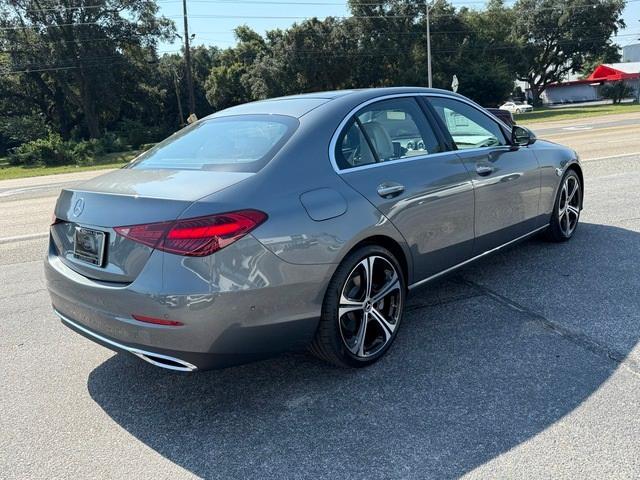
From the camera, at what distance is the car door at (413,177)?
3.45m

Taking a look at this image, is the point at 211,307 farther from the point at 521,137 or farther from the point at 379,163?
the point at 521,137

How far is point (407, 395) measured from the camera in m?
3.12

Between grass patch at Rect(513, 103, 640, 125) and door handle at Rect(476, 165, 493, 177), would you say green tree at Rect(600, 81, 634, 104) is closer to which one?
grass patch at Rect(513, 103, 640, 125)

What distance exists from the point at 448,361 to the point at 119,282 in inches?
79.2

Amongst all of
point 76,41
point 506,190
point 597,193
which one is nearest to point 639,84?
point 76,41

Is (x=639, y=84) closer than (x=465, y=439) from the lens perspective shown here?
No

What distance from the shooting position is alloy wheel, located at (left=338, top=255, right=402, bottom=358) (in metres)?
3.32

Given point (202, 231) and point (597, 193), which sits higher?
point (202, 231)

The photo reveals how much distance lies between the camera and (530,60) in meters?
64.2

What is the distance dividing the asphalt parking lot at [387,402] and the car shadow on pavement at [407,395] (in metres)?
0.01

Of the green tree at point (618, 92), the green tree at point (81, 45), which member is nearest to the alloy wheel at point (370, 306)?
the green tree at point (81, 45)

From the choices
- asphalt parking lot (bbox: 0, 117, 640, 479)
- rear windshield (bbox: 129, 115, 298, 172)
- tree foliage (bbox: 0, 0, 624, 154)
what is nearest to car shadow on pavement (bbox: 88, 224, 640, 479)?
asphalt parking lot (bbox: 0, 117, 640, 479)

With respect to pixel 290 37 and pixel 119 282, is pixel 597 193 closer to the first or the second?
pixel 119 282

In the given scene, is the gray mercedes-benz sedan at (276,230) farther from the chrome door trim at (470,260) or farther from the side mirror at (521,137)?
the side mirror at (521,137)
